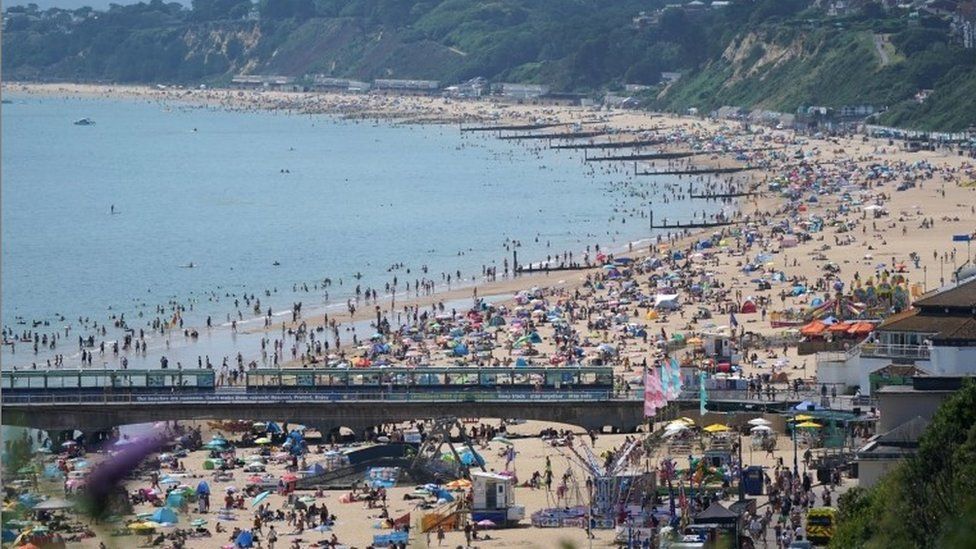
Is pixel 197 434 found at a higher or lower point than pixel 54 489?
lower

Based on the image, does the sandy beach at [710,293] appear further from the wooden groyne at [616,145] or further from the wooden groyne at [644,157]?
the wooden groyne at [616,145]

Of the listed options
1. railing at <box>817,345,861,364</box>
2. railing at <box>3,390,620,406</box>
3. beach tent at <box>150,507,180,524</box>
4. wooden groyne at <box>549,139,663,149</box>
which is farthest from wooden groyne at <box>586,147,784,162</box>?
beach tent at <box>150,507,180,524</box>

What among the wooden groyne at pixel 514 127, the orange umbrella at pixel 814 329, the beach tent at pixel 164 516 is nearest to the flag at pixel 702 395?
the orange umbrella at pixel 814 329

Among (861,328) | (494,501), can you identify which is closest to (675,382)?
(861,328)

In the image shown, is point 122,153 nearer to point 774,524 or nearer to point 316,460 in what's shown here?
point 316,460

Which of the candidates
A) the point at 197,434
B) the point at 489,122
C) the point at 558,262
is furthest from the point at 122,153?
the point at 197,434
